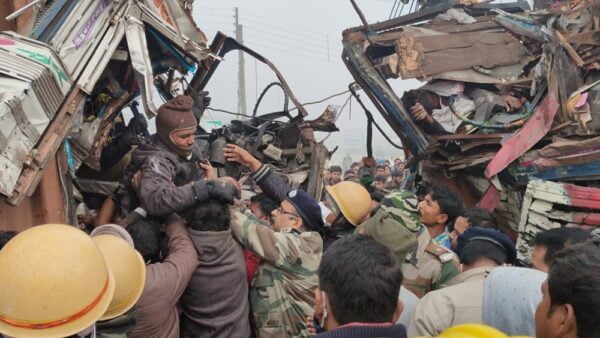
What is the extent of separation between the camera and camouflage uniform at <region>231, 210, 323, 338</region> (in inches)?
114

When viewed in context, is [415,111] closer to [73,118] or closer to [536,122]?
[536,122]

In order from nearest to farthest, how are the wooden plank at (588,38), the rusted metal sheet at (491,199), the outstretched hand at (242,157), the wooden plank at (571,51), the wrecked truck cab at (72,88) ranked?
the wrecked truck cab at (72,88) → the outstretched hand at (242,157) → the wooden plank at (571,51) → the wooden plank at (588,38) → the rusted metal sheet at (491,199)

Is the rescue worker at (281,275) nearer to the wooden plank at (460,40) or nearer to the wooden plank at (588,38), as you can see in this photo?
the wooden plank at (588,38)

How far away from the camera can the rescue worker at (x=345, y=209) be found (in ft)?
11.6

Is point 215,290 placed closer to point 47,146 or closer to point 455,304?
point 47,146

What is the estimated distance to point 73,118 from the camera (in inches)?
116

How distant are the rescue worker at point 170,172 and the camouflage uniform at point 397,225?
846 millimetres

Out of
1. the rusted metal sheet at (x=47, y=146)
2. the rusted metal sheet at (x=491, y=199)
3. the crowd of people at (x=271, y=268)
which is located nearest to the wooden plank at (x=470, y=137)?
the rusted metal sheet at (x=491, y=199)

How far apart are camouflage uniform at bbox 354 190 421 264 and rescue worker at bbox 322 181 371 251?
22.2 inches

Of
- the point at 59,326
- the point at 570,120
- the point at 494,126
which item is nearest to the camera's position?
the point at 59,326

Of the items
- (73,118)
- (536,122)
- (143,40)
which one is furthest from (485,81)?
(73,118)

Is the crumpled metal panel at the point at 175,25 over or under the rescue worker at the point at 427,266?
over

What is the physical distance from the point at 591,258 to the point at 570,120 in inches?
154

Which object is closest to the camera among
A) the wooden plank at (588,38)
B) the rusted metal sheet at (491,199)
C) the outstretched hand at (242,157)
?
the outstretched hand at (242,157)
